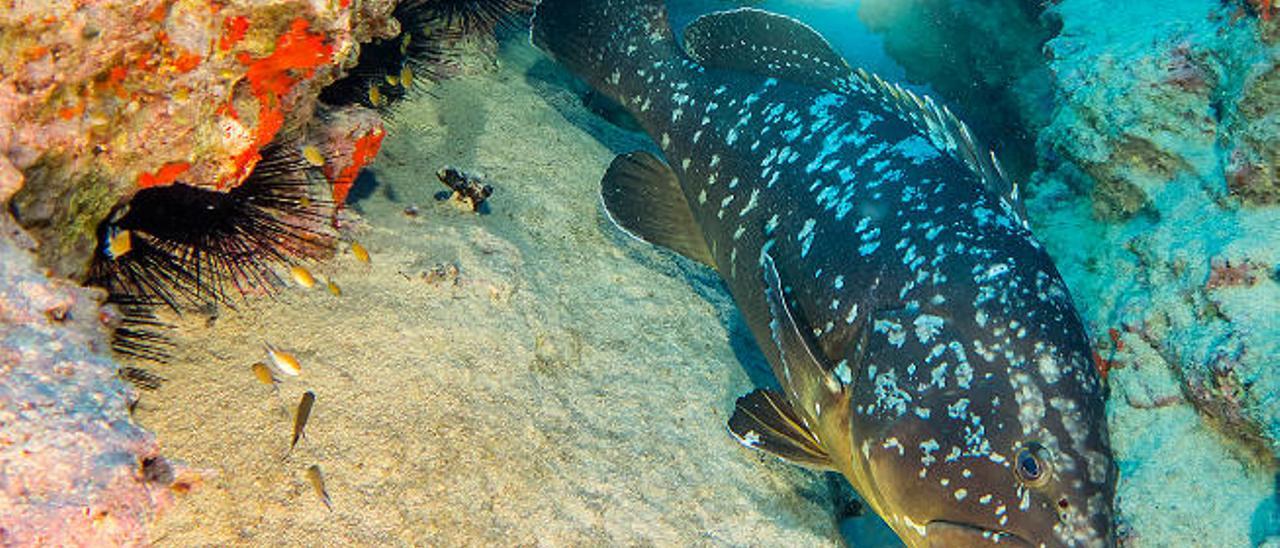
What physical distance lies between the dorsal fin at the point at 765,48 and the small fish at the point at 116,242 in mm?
3251

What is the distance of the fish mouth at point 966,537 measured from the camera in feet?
9.44

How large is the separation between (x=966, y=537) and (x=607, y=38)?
3.73 meters

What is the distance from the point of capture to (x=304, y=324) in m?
3.44

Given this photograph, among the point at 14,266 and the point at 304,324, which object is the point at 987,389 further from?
the point at 14,266

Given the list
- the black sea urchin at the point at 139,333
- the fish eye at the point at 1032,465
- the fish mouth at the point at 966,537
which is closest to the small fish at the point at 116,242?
the black sea urchin at the point at 139,333

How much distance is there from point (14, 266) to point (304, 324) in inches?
54.4

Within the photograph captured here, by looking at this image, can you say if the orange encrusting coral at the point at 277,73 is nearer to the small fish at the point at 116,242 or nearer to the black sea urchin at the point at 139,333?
the small fish at the point at 116,242

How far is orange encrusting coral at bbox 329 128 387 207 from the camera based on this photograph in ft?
13.1

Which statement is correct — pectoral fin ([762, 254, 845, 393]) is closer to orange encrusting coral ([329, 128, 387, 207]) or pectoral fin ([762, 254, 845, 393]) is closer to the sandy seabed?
the sandy seabed

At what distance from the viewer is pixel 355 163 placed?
4.09 m

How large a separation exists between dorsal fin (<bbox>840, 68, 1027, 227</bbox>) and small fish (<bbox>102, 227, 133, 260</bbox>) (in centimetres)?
360

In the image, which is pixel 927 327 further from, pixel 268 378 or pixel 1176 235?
pixel 268 378

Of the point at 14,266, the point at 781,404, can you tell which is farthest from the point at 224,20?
the point at 781,404

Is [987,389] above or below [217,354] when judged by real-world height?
above
